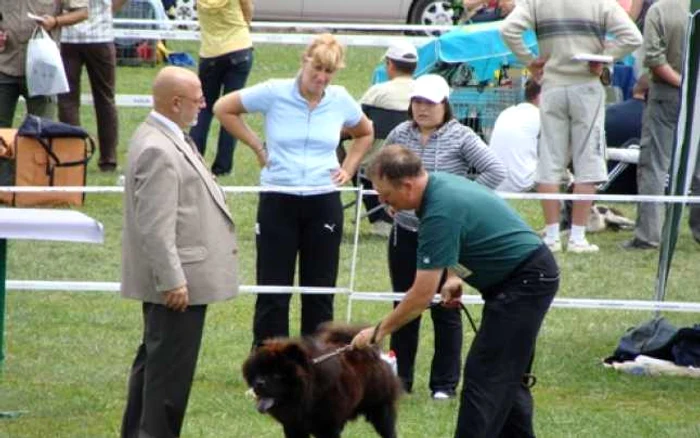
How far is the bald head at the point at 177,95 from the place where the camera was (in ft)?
22.2

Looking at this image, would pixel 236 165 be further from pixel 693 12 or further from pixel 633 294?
pixel 693 12

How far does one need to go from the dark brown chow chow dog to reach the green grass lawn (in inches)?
24.1

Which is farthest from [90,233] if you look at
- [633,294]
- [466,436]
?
[633,294]

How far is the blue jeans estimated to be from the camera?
46.5 feet

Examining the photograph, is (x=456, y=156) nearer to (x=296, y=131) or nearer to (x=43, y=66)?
(x=296, y=131)

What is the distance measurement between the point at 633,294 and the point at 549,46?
193 centimetres

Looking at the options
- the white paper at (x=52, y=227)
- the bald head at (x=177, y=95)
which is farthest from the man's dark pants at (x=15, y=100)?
the bald head at (x=177, y=95)

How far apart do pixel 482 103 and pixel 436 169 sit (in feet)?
22.0

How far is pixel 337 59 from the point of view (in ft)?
27.7

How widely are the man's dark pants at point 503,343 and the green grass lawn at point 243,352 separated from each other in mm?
1141

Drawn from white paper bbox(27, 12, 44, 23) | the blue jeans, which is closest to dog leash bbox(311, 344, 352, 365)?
Result: white paper bbox(27, 12, 44, 23)

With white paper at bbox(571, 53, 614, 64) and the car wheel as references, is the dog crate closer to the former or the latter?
the car wheel

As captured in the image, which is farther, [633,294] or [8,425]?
[633,294]

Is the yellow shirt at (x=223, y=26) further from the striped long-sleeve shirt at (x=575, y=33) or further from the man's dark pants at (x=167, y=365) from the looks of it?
the man's dark pants at (x=167, y=365)
